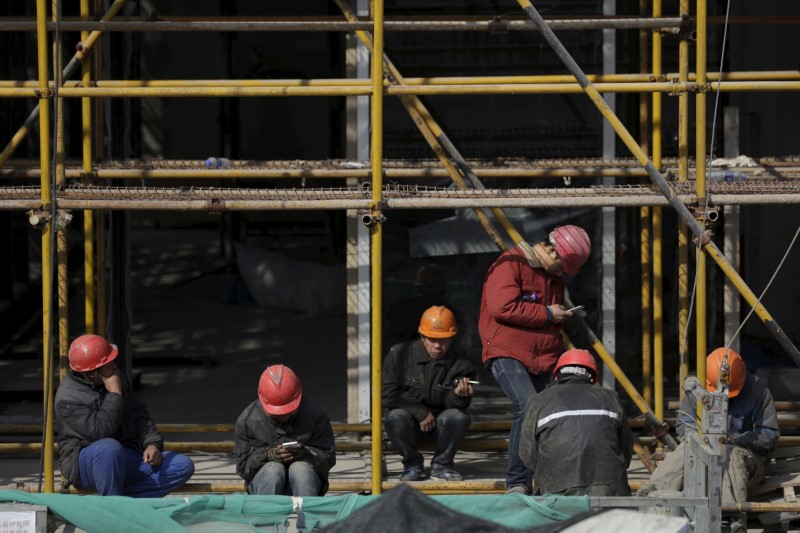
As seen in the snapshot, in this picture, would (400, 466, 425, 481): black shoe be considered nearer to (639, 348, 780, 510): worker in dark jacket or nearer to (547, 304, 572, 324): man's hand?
(547, 304, 572, 324): man's hand

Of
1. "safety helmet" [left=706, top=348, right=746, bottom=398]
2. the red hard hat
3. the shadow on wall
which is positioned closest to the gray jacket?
the red hard hat

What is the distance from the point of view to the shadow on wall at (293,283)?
15.1 metres

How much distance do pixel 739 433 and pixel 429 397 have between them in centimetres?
188

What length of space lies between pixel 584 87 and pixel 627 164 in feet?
4.54

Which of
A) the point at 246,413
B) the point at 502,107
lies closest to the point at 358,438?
the point at 246,413

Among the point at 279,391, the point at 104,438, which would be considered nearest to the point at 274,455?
the point at 279,391

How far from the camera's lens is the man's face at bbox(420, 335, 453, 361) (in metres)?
8.47

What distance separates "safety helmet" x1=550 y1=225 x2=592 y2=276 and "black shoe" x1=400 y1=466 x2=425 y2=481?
157 centimetres

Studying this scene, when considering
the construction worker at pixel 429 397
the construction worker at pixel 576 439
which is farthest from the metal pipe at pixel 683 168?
the construction worker at pixel 429 397

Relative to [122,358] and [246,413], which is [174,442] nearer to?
[122,358]

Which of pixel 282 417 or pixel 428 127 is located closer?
pixel 282 417

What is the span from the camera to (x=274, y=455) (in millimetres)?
7344

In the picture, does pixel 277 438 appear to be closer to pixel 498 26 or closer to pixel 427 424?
pixel 427 424

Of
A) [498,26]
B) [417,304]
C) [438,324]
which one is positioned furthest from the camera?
[417,304]
